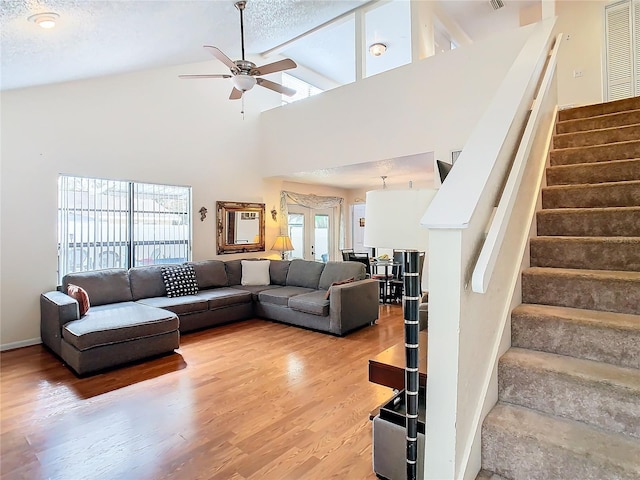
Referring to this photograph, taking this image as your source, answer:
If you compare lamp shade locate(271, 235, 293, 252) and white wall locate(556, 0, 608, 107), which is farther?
lamp shade locate(271, 235, 293, 252)

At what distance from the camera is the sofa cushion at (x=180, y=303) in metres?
4.36

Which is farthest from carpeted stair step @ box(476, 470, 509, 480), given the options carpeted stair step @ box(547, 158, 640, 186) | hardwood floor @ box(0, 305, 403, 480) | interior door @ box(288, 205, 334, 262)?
interior door @ box(288, 205, 334, 262)

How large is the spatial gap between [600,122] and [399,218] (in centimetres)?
294

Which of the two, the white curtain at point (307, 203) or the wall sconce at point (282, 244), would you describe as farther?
the white curtain at point (307, 203)

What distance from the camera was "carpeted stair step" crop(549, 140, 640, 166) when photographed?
2525 mm

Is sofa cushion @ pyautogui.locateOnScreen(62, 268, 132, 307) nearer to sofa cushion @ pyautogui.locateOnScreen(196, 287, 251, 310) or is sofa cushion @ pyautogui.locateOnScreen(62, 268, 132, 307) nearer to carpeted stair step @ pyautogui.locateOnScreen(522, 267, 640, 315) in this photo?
sofa cushion @ pyautogui.locateOnScreen(196, 287, 251, 310)

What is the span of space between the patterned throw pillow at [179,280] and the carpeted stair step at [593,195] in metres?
4.41

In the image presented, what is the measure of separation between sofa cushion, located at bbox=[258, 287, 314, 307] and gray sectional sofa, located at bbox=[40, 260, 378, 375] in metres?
0.01

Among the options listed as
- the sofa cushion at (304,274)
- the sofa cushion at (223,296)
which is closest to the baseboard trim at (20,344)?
the sofa cushion at (223,296)

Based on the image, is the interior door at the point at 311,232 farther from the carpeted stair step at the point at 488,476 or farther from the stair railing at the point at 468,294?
the carpeted stair step at the point at 488,476

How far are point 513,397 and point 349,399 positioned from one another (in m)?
1.53

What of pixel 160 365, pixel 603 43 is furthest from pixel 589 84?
pixel 160 365

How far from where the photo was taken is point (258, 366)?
3.46 meters

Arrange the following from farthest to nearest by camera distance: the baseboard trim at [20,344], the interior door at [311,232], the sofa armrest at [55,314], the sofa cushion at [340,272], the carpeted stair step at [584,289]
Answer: the interior door at [311,232]
the sofa cushion at [340,272]
the baseboard trim at [20,344]
the sofa armrest at [55,314]
the carpeted stair step at [584,289]
